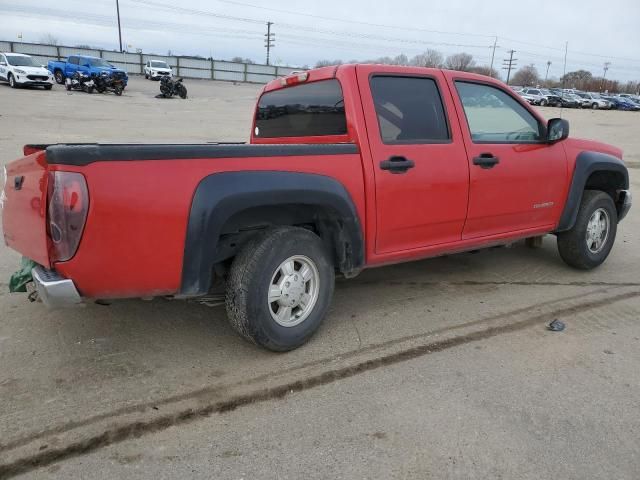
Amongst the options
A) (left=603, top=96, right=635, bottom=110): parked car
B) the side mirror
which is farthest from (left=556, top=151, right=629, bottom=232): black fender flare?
(left=603, top=96, right=635, bottom=110): parked car

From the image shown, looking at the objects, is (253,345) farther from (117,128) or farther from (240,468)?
(117,128)

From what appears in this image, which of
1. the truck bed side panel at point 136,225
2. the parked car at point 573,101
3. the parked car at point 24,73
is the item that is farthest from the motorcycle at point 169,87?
the parked car at point 573,101

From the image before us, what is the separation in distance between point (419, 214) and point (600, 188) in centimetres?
275

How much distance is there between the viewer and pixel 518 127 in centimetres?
465

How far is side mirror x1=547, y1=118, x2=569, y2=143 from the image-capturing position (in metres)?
4.65

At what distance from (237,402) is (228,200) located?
1.09 m

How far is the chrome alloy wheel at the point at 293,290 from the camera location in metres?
3.37

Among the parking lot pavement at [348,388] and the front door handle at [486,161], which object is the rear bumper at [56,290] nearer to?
the parking lot pavement at [348,388]

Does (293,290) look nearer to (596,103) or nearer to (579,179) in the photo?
(579,179)

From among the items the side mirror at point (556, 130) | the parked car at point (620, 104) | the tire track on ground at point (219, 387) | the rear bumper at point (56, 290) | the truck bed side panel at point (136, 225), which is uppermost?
the side mirror at point (556, 130)

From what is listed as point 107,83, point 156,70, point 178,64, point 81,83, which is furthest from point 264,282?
point 178,64

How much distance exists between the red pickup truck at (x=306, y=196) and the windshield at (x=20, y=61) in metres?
31.6

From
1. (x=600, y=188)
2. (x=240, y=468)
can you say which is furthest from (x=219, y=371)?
(x=600, y=188)

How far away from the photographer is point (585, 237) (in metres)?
5.26
